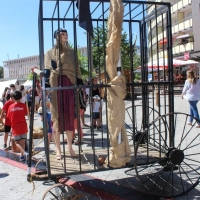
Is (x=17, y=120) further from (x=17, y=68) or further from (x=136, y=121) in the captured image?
(x=17, y=68)

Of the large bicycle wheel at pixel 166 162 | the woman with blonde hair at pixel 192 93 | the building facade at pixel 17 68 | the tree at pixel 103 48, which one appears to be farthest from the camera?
the building facade at pixel 17 68

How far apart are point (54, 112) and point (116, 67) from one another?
1.14 m

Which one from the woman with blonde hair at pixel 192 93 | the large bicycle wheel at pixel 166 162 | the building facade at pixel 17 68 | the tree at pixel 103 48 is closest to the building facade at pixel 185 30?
the woman with blonde hair at pixel 192 93

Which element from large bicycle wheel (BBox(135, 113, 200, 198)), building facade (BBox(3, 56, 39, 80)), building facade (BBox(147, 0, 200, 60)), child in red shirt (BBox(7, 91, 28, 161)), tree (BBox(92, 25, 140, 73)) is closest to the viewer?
large bicycle wheel (BBox(135, 113, 200, 198))

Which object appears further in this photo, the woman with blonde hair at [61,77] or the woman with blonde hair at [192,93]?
the woman with blonde hair at [192,93]

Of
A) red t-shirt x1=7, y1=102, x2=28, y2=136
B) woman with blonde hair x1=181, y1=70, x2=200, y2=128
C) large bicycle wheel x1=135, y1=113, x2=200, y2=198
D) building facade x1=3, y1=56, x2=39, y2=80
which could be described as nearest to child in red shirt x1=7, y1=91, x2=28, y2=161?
red t-shirt x1=7, y1=102, x2=28, y2=136

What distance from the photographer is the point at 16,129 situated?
570 centimetres

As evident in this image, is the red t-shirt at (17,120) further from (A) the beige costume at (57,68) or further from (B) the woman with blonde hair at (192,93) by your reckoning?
(B) the woman with blonde hair at (192,93)

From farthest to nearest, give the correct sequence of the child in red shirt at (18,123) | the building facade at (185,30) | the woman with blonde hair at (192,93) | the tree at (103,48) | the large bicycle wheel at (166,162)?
the building facade at (185,30)
the woman with blonde hair at (192,93)
the child in red shirt at (18,123)
the tree at (103,48)
the large bicycle wheel at (166,162)

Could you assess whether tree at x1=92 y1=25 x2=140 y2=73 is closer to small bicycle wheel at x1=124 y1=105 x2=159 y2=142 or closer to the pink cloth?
the pink cloth

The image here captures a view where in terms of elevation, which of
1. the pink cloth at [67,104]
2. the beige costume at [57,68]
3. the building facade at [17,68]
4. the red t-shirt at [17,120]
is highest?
the building facade at [17,68]

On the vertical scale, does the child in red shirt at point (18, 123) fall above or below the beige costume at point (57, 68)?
below

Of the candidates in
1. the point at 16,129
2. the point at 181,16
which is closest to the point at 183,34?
the point at 181,16

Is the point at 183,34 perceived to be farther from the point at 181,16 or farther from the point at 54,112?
the point at 54,112
